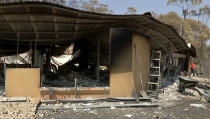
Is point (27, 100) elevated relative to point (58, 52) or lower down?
lower down

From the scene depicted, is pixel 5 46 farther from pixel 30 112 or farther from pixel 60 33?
pixel 30 112

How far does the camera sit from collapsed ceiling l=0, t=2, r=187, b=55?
7.73 m

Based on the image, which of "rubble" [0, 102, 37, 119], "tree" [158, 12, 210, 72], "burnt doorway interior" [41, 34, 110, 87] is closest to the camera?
"rubble" [0, 102, 37, 119]

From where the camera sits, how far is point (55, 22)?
28.9 ft

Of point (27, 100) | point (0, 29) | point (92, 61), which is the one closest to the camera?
point (27, 100)

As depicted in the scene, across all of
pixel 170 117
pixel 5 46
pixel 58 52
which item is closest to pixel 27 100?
pixel 170 117

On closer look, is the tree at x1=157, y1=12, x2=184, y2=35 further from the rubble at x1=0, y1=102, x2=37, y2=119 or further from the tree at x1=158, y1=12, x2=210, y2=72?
the rubble at x1=0, y1=102, x2=37, y2=119

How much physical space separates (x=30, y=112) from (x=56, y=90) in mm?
1847

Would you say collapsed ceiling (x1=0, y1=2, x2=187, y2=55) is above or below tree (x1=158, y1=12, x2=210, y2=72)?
below

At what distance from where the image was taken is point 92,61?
51.4 feet

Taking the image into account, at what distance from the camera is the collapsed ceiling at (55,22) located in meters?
7.73

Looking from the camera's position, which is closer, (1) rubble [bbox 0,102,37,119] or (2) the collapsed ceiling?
(1) rubble [bbox 0,102,37,119]

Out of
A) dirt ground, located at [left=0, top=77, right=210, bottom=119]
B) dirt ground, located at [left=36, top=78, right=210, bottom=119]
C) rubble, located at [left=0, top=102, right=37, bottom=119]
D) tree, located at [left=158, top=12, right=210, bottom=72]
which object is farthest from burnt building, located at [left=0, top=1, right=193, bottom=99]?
tree, located at [left=158, top=12, right=210, bottom=72]

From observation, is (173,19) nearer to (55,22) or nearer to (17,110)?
(55,22)
